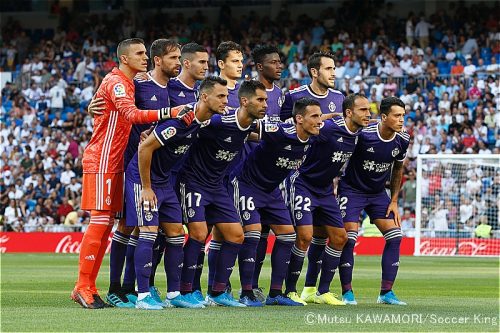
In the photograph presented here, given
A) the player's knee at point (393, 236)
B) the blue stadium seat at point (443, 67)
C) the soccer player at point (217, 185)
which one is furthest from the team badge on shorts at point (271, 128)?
the blue stadium seat at point (443, 67)

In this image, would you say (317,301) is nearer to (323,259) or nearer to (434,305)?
(323,259)

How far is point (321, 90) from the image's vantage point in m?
13.6

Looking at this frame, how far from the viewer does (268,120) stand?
13.1 meters

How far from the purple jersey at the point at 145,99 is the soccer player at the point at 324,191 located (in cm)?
202

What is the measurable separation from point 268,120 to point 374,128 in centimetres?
128

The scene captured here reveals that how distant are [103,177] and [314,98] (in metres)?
3.26

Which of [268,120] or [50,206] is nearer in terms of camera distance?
[268,120]

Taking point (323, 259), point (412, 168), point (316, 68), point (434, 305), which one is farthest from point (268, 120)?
point (412, 168)

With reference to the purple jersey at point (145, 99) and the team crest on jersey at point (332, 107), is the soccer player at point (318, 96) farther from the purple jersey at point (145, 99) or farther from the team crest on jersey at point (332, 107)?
the purple jersey at point (145, 99)

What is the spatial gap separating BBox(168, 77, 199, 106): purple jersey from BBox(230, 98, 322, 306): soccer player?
2.97 feet

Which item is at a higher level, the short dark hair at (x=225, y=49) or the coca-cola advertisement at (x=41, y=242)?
the short dark hair at (x=225, y=49)

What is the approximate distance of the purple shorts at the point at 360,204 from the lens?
1322 cm

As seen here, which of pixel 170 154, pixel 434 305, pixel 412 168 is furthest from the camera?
pixel 412 168

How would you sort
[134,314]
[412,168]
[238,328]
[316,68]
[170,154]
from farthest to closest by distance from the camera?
[412,168]
[316,68]
[170,154]
[134,314]
[238,328]
